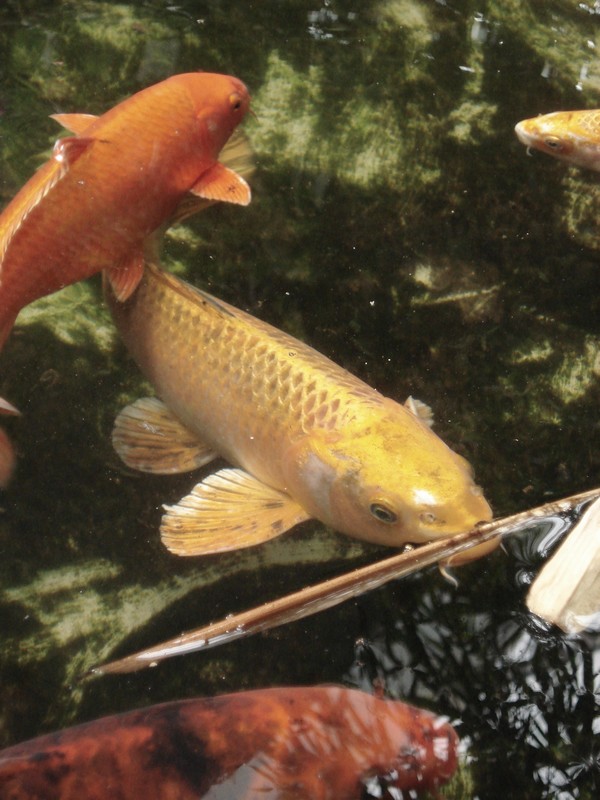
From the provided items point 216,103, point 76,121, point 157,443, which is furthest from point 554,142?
point 157,443

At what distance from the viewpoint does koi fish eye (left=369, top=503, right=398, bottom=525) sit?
279cm

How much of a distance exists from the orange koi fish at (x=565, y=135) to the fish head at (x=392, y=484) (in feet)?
5.94

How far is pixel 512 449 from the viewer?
3.41 m

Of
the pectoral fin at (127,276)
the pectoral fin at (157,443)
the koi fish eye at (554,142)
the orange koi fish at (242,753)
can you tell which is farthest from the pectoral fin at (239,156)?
the orange koi fish at (242,753)

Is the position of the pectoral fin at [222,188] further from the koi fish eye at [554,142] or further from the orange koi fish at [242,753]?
the orange koi fish at [242,753]

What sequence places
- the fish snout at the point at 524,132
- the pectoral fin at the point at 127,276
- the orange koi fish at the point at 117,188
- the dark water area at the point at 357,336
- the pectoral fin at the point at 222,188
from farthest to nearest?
1. the fish snout at the point at 524,132
2. the pectoral fin at the point at 222,188
3. the pectoral fin at the point at 127,276
4. the orange koi fish at the point at 117,188
5. the dark water area at the point at 357,336

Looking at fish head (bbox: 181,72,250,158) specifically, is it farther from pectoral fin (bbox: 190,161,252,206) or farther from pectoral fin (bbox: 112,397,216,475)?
pectoral fin (bbox: 112,397,216,475)

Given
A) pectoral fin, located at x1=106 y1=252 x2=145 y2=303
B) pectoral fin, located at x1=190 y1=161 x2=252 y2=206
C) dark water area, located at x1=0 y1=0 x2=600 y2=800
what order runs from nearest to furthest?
dark water area, located at x1=0 y1=0 x2=600 y2=800, pectoral fin, located at x1=106 y1=252 x2=145 y2=303, pectoral fin, located at x1=190 y1=161 x2=252 y2=206

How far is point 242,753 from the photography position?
239 cm

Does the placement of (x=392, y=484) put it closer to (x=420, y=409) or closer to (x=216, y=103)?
(x=420, y=409)

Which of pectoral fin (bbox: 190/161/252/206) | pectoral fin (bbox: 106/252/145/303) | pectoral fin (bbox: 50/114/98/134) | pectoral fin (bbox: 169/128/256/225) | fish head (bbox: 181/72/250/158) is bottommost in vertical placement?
pectoral fin (bbox: 106/252/145/303)

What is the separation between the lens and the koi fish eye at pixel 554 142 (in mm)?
3902

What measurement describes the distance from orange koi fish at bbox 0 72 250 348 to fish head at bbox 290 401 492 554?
1.11 m

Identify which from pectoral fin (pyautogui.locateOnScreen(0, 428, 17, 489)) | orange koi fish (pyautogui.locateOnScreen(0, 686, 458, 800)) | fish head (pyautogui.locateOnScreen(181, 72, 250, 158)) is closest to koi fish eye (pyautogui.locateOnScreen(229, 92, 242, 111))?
fish head (pyautogui.locateOnScreen(181, 72, 250, 158))
